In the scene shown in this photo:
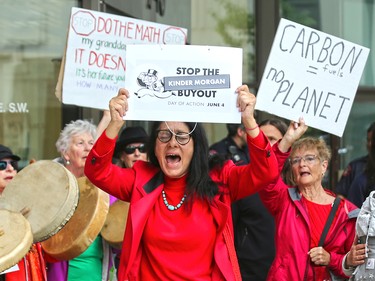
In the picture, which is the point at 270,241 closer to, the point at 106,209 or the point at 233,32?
the point at 106,209

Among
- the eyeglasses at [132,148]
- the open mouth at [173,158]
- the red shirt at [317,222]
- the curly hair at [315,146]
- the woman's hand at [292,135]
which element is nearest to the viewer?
the open mouth at [173,158]

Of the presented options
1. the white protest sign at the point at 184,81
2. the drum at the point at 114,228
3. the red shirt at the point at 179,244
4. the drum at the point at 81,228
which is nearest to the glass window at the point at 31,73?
the drum at the point at 114,228

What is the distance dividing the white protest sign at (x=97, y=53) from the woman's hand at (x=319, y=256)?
1905 mm

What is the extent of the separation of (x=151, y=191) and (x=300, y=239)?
134 centimetres

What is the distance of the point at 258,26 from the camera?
424 inches

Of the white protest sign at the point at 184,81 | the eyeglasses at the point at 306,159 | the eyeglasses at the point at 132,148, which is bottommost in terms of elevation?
the eyeglasses at the point at 306,159

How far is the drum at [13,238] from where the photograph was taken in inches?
186

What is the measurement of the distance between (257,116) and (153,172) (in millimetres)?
5599

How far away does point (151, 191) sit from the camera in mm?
4930

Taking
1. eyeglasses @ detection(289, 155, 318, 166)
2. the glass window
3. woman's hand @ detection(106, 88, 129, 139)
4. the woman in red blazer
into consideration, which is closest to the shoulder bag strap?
eyeglasses @ detection(289, 155, 318, 166)

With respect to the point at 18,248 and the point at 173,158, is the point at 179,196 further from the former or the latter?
the point at 18,248

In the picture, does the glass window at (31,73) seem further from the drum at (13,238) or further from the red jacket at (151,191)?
the red jacket at (151,191)

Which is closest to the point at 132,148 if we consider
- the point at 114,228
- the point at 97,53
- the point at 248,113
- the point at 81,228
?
the point at 97,53

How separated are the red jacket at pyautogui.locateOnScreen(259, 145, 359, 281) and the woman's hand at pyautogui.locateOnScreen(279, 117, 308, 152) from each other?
0.48 metres
